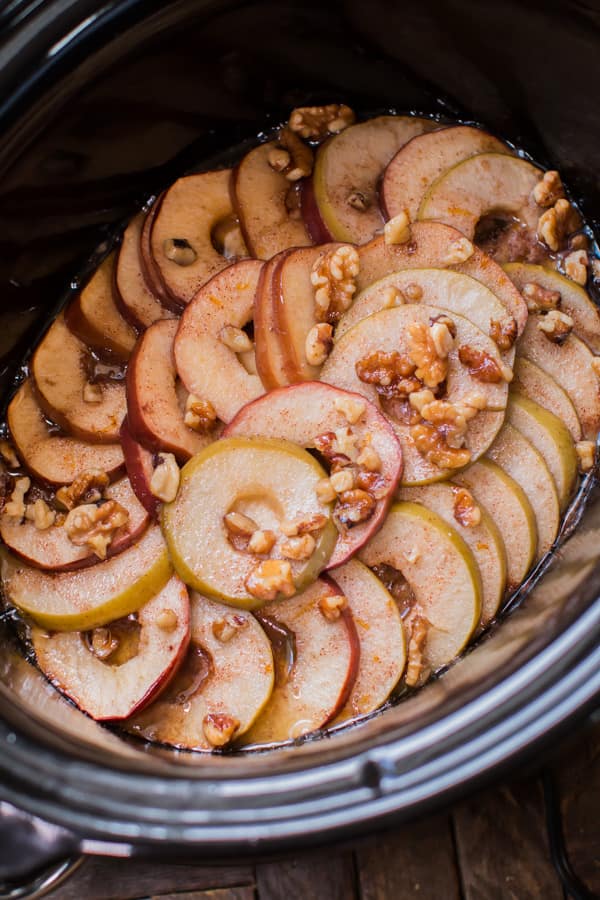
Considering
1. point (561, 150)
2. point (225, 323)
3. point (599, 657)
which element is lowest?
point (599, 657)

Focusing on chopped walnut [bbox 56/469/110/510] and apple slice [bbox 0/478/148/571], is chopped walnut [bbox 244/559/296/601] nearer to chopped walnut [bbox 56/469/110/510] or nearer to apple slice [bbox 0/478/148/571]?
apple slice [bbox 0/478/148/571]

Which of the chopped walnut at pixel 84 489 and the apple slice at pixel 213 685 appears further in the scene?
the chopped walnut at pixel 84 489

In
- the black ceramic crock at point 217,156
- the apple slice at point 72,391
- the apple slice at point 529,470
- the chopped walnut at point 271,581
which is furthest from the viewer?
the apple slice at point 72,391

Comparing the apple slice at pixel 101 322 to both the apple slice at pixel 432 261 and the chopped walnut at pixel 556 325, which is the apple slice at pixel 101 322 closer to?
the apple slice at pixel 432 261

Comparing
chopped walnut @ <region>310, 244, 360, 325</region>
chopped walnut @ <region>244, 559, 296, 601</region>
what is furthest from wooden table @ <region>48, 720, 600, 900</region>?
chopped walnut @ <region>310, 244, 360, 325</region>

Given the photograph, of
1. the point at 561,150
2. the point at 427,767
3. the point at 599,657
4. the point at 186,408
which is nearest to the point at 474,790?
the point at 427,767

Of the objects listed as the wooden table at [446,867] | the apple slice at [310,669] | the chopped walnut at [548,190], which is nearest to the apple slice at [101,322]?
the apple slice at [310,669]

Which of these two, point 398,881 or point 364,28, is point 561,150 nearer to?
point 364,28
